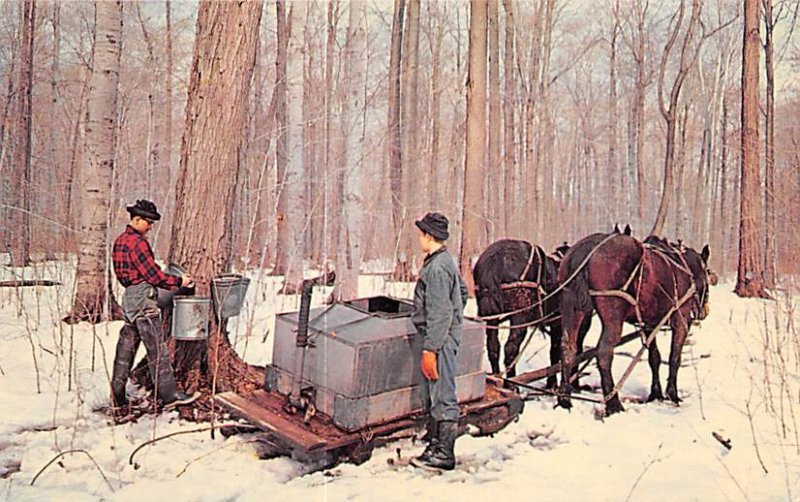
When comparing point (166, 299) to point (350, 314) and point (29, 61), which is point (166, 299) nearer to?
point (350, 314)

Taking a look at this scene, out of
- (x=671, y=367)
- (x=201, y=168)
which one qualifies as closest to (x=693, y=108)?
(x=671, y=367)

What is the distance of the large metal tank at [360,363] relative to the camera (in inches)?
173

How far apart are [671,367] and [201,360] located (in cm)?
491

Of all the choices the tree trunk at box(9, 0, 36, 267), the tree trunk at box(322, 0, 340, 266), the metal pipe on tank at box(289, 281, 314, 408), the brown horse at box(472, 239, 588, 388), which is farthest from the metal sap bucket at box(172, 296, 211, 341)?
the tree trunk at box(9, 0, 36, 267)

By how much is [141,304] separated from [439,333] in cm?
260

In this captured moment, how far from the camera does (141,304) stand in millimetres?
5211

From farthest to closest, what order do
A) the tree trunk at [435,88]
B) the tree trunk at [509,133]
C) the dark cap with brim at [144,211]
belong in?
the tree trunk at [435,88] < the tree trunk at [509,133] < the dark cap with brim at [144,211]

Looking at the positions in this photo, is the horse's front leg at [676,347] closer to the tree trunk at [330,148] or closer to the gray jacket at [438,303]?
the gray jacket at [438,303]

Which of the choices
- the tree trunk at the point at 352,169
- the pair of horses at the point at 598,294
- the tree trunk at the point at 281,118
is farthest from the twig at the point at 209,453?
the tree trunk at the point at 281,118

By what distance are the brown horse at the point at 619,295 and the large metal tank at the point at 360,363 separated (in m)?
1.60

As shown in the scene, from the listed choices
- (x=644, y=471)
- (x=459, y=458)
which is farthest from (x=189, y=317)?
(x=644, y=471)

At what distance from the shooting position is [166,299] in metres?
5.60

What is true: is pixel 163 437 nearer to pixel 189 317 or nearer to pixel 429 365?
pixel 189 317

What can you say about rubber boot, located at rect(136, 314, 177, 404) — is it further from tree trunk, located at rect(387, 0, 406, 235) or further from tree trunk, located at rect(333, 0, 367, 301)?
tree trunk, located at rect(387, 0, 406, 235)
